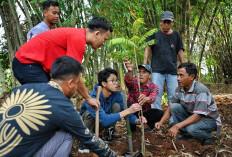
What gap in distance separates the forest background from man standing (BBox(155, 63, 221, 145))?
699 mm

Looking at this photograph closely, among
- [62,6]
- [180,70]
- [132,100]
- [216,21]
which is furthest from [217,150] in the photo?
[216,21]

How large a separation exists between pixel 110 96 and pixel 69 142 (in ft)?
4.62

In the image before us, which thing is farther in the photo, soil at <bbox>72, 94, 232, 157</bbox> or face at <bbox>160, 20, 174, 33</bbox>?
face at <bbox>160, 20, 174, 33</bbox>

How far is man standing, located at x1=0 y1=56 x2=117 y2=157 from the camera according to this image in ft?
4.97

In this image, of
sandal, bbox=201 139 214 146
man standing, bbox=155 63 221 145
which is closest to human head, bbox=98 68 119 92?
man standing, bbox=155 63 221 145

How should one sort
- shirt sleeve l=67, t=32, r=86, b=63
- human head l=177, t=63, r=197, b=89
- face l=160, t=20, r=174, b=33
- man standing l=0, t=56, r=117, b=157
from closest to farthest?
man standing l=0, t=56, r=117, b=157, shirt sleeve l=67, t=32, r=86, b=63, human head l=177, t=63, r=197, b=89, face l=160, t=20, r=174, b=33

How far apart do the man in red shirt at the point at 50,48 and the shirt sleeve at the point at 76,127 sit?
23.8 inches

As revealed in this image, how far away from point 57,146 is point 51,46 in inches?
42.3

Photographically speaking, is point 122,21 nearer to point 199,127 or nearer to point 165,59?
point 165,59

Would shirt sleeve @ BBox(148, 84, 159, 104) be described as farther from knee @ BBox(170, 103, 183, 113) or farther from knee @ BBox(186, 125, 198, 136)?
knee @ BBox(186, 125, 198, 136)

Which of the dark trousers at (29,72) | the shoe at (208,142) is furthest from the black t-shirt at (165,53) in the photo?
the dark trousers at (29,72)

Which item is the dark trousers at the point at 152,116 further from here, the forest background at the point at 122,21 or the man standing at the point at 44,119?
the man standing at the point at 44,119

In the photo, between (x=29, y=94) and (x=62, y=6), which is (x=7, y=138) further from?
(x=62, y=6)

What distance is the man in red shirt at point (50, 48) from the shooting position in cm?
224
